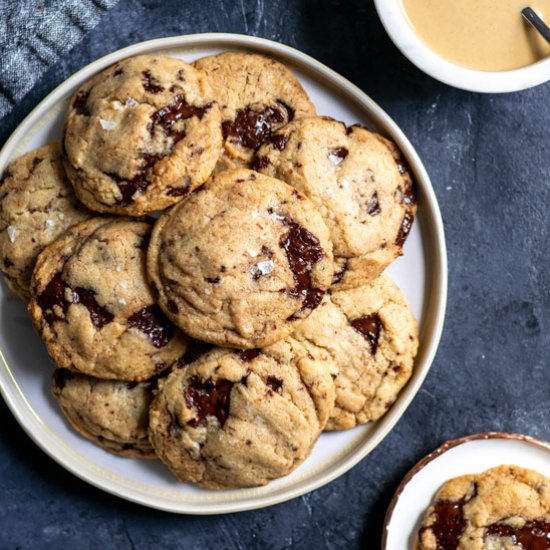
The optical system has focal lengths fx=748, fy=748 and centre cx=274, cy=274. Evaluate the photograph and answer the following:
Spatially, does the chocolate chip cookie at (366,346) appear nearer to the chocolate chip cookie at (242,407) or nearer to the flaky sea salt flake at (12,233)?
the chocolate chip cookie at (242,407)

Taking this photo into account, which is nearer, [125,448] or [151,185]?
[151,185]

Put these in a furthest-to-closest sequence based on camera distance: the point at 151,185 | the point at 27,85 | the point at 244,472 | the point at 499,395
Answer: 1. the point at 499,395
2. the point at 27,85
3. the point at 244,472
4. the point at 151,185

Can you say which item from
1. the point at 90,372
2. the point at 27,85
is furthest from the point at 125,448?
the point at 27,85

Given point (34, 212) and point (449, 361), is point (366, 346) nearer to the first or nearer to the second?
point (449, 361)

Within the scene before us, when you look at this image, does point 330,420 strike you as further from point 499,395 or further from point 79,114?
point 79,114

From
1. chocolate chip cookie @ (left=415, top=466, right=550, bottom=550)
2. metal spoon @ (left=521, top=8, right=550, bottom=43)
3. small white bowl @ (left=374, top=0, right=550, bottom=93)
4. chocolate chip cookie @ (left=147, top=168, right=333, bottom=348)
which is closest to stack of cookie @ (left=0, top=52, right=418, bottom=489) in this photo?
chocolate chip cookie @ (left=147, top=168, right=333, bottom=348)

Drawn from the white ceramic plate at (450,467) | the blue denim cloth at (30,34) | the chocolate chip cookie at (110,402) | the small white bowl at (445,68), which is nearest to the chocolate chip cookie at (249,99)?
the small white bowl at (445,68)

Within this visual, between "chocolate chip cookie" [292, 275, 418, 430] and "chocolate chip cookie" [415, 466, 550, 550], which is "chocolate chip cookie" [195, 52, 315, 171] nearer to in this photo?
"chocolate chip cookie" [292, 275, 418, 430]
